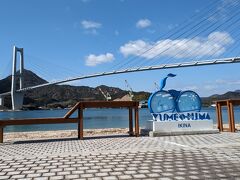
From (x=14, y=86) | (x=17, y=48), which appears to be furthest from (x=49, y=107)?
(x=14, y=86)

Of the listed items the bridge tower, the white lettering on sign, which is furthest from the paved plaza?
the bridge tower

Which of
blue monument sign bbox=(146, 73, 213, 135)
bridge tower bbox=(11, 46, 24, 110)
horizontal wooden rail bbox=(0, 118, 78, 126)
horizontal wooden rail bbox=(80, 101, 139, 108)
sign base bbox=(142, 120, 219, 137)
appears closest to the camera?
horizontal wooden rail bbox=(0, 118, 78, 126)

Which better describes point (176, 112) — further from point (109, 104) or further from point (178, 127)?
point (109, 104)

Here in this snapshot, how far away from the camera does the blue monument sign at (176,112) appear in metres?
10.9

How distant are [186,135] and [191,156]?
4321mm

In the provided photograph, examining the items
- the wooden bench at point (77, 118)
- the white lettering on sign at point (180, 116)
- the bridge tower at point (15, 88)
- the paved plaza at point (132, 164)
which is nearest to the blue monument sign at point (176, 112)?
the white lettering on sign at point (180, 116)

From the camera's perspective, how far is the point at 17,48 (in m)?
77.7

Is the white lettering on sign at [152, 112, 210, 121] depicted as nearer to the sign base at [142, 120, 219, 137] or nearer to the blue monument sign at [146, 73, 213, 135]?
the blue monument sign at [146, 73, 213, 135]

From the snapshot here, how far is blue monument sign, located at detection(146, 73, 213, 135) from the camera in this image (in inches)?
428

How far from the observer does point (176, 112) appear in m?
11.3

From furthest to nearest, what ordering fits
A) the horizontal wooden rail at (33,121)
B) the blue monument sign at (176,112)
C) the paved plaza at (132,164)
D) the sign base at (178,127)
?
the blue monument sign at (176,112) < the sign base at (178,127) < the horizontal wooden rail at (33,121) < the paved plaza at (132,164)

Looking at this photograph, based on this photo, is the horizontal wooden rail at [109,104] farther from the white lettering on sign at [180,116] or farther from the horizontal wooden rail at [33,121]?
the white lettering on sign at [180,116]

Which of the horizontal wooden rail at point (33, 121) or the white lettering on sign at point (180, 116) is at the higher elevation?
the white lettering on sign at point (180, 116)

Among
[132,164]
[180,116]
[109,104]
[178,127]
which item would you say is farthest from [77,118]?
[132,164]
